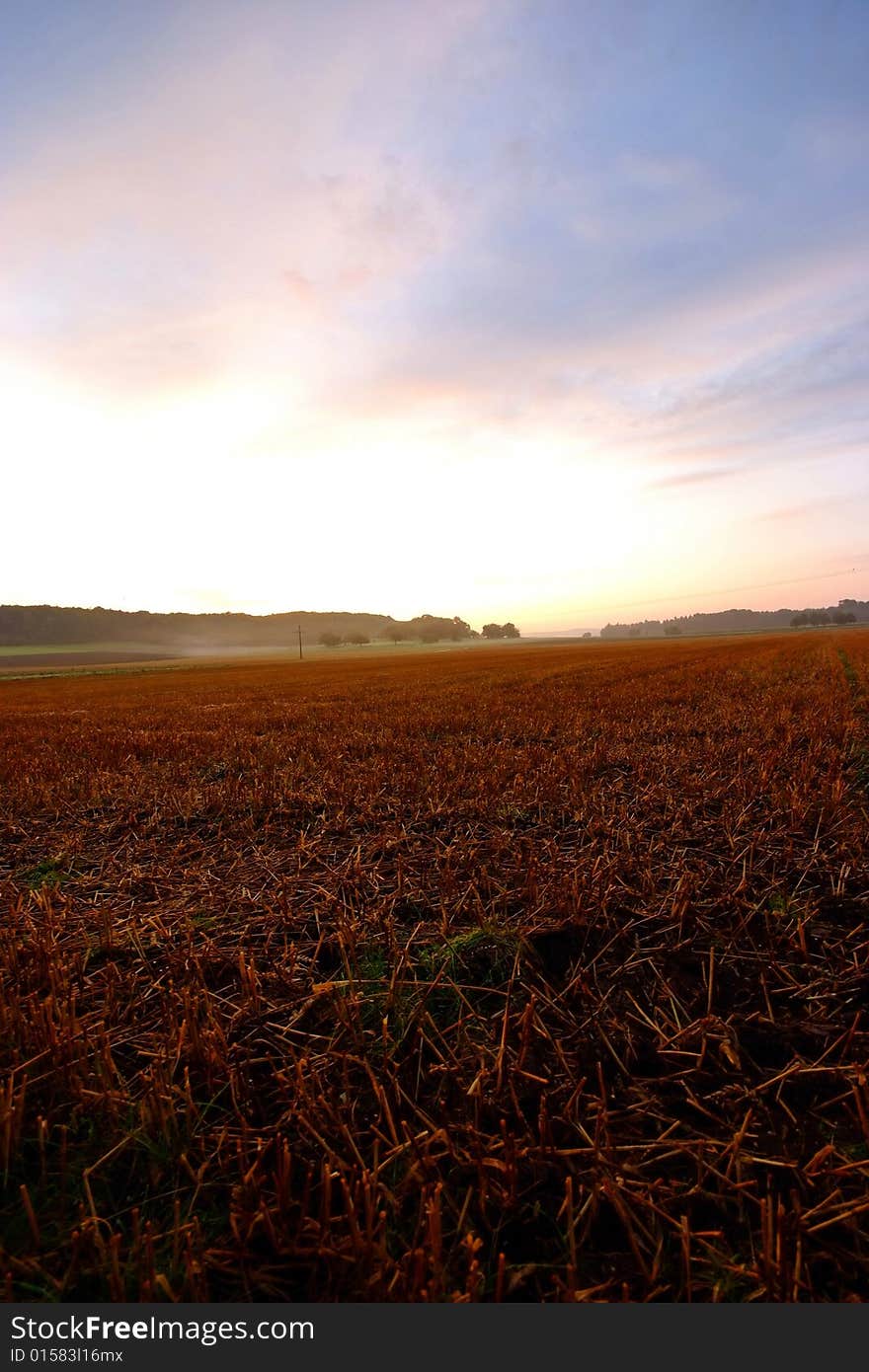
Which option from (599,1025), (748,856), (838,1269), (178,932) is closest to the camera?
(838,1269)

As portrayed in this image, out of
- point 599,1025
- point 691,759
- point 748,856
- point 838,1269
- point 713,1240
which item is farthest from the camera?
point 691,759

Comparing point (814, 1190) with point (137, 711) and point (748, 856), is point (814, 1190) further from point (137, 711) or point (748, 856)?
point (137, 711)

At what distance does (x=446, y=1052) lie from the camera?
7.68 feet

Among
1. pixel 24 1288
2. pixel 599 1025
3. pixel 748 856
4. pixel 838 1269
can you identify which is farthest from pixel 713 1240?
pixel 748 856

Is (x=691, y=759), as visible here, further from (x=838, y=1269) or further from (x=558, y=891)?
(x=838, y=1269)

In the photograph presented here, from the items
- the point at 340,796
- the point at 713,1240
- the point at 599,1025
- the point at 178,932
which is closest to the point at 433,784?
the point at 340,796

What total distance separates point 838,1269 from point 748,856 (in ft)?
9.55

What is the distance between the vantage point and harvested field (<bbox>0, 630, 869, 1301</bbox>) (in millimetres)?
1506

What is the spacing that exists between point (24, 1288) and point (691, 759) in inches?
285

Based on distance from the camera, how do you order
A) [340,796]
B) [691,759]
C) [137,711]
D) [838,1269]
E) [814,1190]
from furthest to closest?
[137,711]
[691,759]
[340,796]
[814,1190]
[838,1269]

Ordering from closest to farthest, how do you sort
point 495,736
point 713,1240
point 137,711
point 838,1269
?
point 838,1269, point 713,1240, point 495,736, point 137,711

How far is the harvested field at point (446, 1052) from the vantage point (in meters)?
1.51

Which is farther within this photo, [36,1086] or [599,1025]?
[599,1025]

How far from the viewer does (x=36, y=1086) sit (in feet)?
7.08
